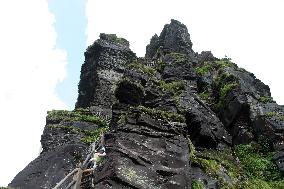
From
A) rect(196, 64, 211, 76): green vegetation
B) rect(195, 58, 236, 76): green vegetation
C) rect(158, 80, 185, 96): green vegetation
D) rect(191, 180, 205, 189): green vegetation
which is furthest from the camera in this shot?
rect(195, 58, 236, 76): green vegetation

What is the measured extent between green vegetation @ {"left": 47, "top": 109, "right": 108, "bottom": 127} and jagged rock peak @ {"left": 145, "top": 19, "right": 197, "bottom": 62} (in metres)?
13.6

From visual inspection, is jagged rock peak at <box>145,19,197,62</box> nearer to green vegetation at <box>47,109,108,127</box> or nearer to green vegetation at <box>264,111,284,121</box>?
green vegetation at <box>47,109,108,127</box>

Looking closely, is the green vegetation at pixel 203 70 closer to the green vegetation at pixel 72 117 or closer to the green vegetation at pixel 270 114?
the green vegetation at pixel 72 117

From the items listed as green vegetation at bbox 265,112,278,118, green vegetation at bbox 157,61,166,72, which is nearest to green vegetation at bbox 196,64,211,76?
green vegetation at bbox 157,61,166,72

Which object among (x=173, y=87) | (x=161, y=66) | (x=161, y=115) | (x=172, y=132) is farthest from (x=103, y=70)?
(x=172, y=132)

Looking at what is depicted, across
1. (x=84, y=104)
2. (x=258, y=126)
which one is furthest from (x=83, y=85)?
(x=258, y=126)

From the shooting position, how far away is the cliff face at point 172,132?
16.5 metres

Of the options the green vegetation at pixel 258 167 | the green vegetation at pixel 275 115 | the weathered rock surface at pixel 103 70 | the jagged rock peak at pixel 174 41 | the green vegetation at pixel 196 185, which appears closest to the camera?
the green vegetation at pixel 196 185

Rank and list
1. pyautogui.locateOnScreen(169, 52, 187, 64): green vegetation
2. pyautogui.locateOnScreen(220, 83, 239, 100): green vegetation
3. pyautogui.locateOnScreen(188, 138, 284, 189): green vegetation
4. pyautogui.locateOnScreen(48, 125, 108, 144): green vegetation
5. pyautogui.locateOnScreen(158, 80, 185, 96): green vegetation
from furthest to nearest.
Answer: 1. pyautogui.locateOnScreen(169, 52, 187, 64): green vegetation
2. pyautogui.locateOnScreen(220, 83, 239, 100): green vegetation
3. pyautogui.locateOnScreen(48, 125, 108, 144): green vegetation
4. pyautogui.locateOnScreen(158, 80, 185, 96): green vegetation
5. pyautogui.locateOnScreen(188, 138, 284, 189): green vegetation

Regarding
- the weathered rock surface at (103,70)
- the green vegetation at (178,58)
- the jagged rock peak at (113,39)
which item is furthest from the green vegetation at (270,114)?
the jagged rock peak at (113,39)

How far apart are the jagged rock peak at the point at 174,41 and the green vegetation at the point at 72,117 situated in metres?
13.6

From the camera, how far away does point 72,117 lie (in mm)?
34688

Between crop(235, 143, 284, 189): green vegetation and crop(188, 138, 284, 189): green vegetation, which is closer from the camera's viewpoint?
crop(188, 138, 284, 189): green vegetation

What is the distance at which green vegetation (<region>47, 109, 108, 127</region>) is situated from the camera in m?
34.0
